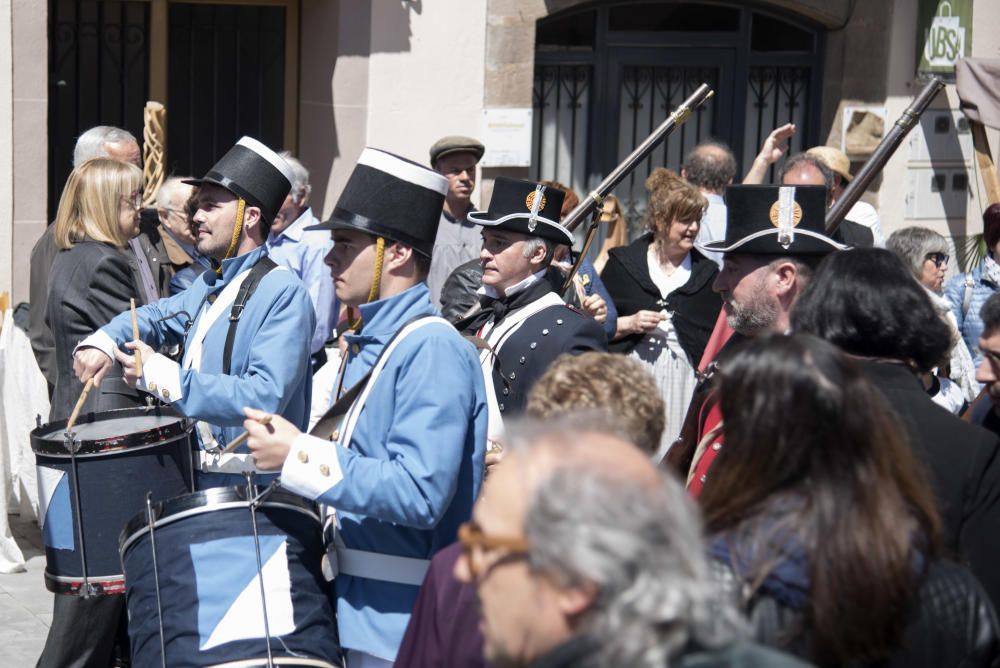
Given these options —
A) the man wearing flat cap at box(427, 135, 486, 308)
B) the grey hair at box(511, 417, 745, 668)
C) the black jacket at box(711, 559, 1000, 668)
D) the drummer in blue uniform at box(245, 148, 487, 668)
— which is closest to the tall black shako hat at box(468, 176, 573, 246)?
→ the drummer in blue uniform at box(245, 148, 487, 668)

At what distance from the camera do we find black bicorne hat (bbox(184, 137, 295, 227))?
4.49 m

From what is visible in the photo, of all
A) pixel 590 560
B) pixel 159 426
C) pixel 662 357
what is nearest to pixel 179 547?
pixel 159 426

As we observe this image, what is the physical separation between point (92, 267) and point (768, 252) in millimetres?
2830

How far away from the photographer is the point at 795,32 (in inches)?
388

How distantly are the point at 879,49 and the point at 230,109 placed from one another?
437 cm

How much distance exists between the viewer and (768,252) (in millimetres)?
4000

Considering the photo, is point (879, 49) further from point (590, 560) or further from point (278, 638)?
point (590, 560)

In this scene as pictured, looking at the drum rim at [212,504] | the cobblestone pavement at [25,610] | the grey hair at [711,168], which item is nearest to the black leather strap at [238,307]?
the drum rim at [212,504]

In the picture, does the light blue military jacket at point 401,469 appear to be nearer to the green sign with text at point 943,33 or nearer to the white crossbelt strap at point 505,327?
the white crossbelt strap at point 505,327

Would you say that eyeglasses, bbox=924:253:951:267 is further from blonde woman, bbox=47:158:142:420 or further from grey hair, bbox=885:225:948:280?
blonde woman, bbox=47:158:142:420

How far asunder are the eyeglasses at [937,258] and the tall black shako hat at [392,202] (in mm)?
3920

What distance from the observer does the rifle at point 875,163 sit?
612 centimetres

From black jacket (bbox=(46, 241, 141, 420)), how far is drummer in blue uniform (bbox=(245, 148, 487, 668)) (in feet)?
6.65

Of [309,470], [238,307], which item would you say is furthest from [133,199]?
[309,470]
